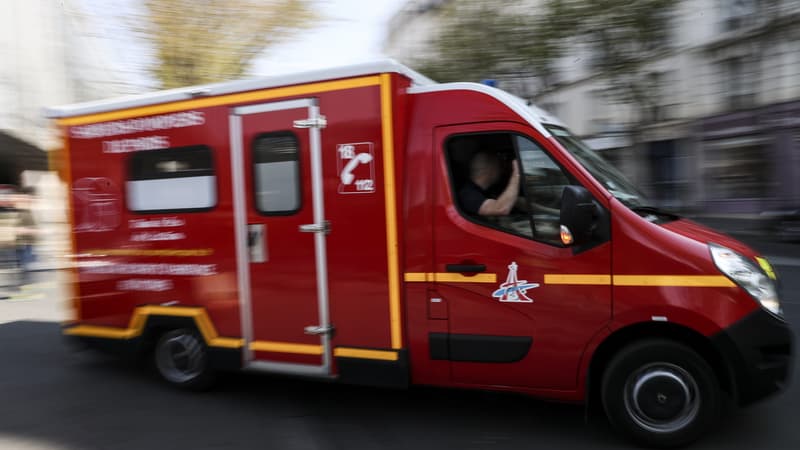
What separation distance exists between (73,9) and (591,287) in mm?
14263

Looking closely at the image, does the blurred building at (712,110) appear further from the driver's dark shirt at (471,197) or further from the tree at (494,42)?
the driver's dark shirt at (471,197)

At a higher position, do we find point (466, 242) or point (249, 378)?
point (466, 242)

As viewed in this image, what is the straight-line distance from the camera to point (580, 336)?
141 inches

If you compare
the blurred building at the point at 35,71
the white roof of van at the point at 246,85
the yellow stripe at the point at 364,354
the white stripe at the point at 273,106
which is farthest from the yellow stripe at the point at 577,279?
the blurred building at the point at 35,71

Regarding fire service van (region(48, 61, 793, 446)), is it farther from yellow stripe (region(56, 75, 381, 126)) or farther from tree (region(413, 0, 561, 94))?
tree (region(413, 0, 561, 94))

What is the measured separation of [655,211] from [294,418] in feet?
9.25

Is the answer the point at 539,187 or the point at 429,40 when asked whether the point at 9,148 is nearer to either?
the point at 429,40

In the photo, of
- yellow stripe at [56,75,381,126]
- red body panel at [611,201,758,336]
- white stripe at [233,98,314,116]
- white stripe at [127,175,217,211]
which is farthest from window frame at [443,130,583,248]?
white stripe at [127,175,217,211]

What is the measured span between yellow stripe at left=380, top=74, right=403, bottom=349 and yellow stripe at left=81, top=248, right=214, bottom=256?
151 cm

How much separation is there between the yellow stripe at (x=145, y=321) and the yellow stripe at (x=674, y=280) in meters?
2.77

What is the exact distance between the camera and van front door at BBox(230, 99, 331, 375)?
4.20m

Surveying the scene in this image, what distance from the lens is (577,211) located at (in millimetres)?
3400

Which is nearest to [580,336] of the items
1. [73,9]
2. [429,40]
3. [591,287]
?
[591,287]

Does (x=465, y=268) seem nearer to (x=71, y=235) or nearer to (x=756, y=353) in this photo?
(x=756, y=353)
